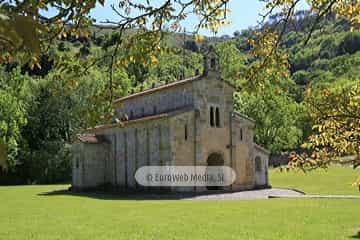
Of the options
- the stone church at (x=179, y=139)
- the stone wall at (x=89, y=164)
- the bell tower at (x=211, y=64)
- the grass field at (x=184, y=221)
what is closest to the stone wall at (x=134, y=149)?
the stone church at (x=179, y=139)

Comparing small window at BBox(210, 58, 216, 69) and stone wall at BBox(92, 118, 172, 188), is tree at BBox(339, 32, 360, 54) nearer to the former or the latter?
small window at BBox(210, 58, 216, 69)

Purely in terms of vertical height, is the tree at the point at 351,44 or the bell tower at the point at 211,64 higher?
the tree at the point at 351,44

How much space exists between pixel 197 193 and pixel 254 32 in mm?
25186

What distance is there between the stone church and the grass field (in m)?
9.74

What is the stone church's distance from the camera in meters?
34.5

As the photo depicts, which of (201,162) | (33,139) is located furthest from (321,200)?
(33,139)

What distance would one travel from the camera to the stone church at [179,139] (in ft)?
113

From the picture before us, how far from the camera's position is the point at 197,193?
1300 inches

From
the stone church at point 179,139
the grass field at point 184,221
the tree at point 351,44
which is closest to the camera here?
the grass field at point 184,221

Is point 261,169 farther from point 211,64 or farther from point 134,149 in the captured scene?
point 134,149

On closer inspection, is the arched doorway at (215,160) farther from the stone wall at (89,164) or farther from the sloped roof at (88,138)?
the sloped roof at (88,138)

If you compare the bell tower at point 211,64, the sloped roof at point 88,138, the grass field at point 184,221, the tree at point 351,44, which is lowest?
the grass field at point 184,221

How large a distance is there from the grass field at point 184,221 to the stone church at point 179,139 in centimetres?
974

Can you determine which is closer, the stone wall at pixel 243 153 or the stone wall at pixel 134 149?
the stone wall at pixel 134 149
